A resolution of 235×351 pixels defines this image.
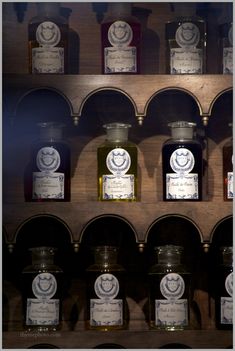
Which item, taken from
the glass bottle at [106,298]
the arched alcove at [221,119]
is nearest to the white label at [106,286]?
the glass bottle at [106,298]

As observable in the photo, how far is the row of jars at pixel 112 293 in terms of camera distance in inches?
Answer: 60.8

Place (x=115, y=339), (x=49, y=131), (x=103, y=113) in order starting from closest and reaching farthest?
(x=115, y=339)
(x=49, y=131)
(x=103, y=113)

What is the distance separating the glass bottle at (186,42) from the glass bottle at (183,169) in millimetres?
123

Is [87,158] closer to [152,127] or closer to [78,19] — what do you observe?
[152,127]

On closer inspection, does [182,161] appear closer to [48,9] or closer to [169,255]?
[169,255]

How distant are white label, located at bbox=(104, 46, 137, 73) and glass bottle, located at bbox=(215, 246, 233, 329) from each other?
44 centimetres

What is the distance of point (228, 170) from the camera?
1645 mm

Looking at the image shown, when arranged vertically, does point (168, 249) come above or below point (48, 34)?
below

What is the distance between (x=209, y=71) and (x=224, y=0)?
168mm

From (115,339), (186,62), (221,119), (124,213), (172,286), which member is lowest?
(115,339)

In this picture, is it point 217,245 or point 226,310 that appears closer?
point 226,310

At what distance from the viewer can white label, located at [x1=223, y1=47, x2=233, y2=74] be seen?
1.64 m

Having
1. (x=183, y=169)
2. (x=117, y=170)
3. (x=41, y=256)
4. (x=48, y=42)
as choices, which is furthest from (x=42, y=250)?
(x=48, y=42)

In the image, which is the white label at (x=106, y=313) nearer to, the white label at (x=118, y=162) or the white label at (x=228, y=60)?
the white label at (x=118, y=162)
